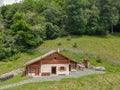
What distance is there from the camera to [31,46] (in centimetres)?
7644

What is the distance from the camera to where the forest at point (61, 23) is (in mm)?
75750

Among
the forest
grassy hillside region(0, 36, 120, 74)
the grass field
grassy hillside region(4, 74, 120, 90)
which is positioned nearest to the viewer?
grassy hillside region(4, 74, 120, 90)

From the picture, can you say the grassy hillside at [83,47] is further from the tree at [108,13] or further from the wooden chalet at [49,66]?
the wooden chalet at [49,66]

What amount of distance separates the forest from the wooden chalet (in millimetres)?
19006

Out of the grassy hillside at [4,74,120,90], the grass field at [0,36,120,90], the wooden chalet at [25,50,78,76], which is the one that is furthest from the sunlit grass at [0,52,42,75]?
the grassy hillside at [4,74,120,90]

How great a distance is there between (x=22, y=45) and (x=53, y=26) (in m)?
10.8

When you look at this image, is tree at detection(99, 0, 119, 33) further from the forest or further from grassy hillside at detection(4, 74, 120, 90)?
grassy hillside at detection(4, 74, 120, 90)

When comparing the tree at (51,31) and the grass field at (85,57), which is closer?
the grass field at (85,57)

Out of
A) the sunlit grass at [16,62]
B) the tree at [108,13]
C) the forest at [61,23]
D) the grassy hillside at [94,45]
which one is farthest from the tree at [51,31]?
the tree at [108,13]

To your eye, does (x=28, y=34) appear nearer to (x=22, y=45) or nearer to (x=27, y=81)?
(x=22, y=45)

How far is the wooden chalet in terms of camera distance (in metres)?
55.3

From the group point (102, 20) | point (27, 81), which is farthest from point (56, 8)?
point (27, 81)

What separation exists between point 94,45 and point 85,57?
290 inches

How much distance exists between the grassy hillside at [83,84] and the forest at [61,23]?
2852 cm
